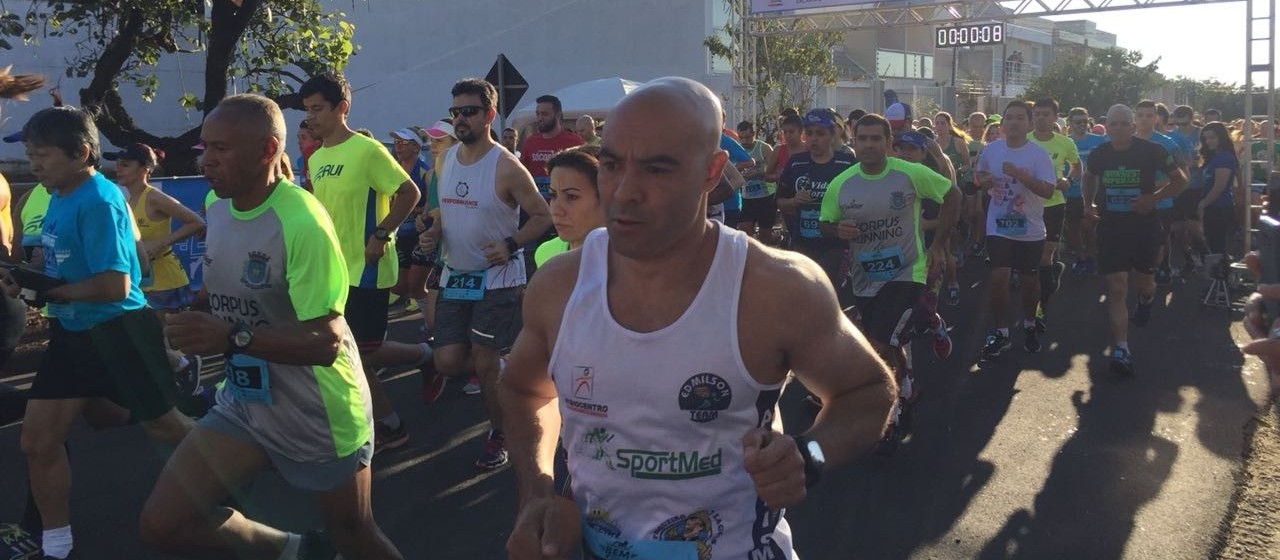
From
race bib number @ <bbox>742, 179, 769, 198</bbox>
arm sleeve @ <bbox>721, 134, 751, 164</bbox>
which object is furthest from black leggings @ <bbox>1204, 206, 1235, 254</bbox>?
arm sleeve @ <bbox>721, 134, 751, 164</bbox>

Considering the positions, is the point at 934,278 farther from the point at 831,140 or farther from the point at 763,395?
the point at 763,395

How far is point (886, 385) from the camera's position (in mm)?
2293

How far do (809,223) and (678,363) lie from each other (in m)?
7.54

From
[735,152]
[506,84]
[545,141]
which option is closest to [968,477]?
[735,152]

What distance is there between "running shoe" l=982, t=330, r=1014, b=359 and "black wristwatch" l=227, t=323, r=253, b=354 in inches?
267

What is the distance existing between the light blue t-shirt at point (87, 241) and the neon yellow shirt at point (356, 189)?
163 centimetres

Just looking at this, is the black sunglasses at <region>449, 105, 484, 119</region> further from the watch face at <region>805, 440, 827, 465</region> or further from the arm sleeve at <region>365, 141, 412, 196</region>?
the watch face at <region>805, 440, 827, 465</region>

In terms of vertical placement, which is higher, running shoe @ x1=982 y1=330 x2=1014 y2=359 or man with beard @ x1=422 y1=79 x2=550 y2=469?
man with beard @ x1=422 y1=79 x2=550 y2=469

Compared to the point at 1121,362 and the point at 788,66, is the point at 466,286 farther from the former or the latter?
the point at 788,66

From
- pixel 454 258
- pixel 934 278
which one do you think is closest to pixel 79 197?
pixel 454 258

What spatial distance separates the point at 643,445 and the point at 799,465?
343mm

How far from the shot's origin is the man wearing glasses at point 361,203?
6.19m

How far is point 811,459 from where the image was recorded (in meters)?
2.05

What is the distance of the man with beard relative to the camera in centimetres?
606
